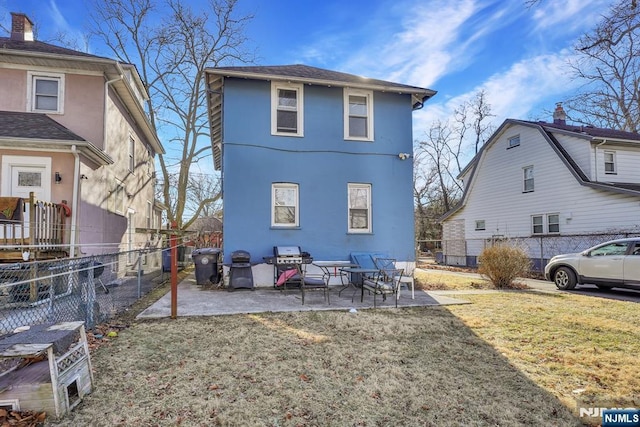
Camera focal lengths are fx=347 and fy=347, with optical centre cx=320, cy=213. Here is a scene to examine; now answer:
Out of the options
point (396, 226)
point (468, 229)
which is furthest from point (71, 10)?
point (468, 229)

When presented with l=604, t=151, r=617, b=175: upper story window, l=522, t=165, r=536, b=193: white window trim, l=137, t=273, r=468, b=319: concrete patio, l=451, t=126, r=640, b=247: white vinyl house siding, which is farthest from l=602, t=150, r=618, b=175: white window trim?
l=137, t=273, r=468, b=319: concrete patio

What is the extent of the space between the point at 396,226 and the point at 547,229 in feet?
31.1

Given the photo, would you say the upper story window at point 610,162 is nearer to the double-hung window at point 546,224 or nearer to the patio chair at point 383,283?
the double-hung window at point 546,224

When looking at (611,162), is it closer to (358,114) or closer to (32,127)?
(358,114)

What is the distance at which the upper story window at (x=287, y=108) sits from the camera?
10062mm

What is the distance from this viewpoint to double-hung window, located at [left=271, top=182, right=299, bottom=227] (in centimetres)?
983

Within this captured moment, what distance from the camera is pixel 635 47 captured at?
10133 mm

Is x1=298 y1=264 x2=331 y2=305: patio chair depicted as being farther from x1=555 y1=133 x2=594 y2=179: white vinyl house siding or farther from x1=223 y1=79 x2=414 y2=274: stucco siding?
x1=555 y1=133 x2=594 y2=179: white vinyl house siding

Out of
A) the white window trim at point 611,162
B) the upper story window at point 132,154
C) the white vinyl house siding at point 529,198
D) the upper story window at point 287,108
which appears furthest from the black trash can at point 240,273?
the white window trim at point 611,162

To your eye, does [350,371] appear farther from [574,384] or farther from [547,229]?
[547,229]

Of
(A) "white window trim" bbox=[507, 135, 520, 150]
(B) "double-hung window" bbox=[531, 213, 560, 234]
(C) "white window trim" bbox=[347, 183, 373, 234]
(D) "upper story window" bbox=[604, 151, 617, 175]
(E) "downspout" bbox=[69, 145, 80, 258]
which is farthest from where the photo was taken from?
(A) "white window trim" bbox=[507, 135, 520, 150]

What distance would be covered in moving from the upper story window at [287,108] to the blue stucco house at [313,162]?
0.03 metres

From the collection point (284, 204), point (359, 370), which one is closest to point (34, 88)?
point (284, 204)

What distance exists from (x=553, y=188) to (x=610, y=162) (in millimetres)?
2591
